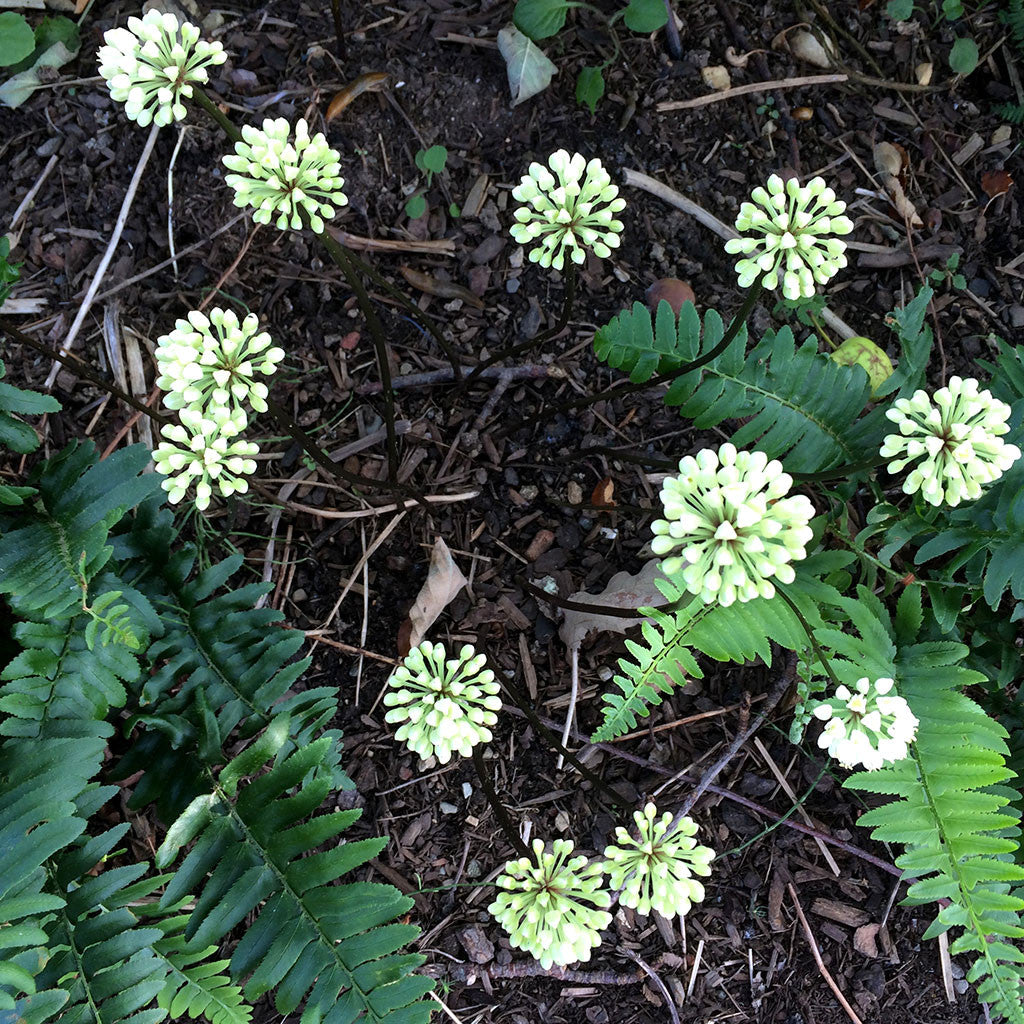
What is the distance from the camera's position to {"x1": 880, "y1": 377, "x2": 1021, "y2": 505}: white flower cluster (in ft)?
8.78

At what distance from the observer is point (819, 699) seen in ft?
11.9

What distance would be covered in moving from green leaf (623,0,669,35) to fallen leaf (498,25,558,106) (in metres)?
0.40

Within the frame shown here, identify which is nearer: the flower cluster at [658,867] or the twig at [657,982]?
the flower cluster at [658,867]

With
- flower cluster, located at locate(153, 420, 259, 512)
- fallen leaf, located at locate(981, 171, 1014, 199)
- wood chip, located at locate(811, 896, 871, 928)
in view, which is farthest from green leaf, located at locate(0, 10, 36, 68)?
wood chip, located at locate(811, 896, 871, 928)

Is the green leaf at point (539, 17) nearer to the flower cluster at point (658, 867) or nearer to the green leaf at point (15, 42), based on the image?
the green leaf at point (15, 42)

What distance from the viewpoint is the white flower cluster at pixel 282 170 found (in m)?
2.59

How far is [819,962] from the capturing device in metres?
3.71

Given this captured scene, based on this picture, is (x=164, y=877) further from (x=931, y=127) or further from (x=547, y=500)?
(x=931, y=127)

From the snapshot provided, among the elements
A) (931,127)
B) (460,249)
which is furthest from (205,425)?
(931,127)

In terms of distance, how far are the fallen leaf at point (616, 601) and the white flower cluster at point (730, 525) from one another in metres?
1.14

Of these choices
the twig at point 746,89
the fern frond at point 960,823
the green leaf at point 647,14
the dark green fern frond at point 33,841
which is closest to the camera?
the dark green fern frond at point 33,841

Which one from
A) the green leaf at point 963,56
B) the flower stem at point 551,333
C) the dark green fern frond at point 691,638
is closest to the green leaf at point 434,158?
the flower stem at point 551,333

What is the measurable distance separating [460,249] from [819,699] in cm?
248

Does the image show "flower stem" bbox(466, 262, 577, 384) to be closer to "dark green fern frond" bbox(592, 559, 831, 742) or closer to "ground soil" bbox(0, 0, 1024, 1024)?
"ground soil" bbox(0, 0, 1024, 1024)
